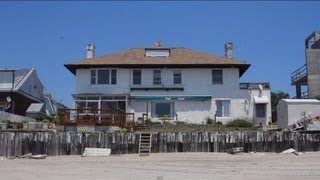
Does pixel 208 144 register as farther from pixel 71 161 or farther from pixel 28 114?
pixel 28 114

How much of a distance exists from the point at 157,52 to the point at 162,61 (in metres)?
2.02

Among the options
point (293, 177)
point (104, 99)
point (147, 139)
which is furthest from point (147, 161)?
point (104, 99)

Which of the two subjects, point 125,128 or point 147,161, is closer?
point 147,161

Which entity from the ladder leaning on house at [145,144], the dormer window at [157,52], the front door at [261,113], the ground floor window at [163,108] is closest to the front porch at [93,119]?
the ladder leaning on house at [145,144]

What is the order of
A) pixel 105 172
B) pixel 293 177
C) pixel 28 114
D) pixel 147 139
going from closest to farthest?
pixel 293 177 → pixel 105 172 → pixel 147 139 → pixel 28 114

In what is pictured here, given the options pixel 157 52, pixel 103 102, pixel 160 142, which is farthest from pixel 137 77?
pixel 160 142

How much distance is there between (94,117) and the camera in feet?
122

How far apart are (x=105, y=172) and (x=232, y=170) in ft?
20.7

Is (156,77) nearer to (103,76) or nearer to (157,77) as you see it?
(157,77)


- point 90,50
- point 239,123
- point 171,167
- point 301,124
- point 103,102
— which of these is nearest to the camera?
point 171,167

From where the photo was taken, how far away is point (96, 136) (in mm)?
34469

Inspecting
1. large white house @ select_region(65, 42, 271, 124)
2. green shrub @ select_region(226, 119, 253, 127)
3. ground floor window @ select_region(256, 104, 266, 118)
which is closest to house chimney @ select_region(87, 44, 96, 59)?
large white house @ select_region(65, 42, 271, 124)

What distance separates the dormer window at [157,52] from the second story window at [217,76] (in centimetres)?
470

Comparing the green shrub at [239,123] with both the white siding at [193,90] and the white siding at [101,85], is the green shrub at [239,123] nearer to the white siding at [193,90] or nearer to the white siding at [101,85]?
the white siding at [193,90]
